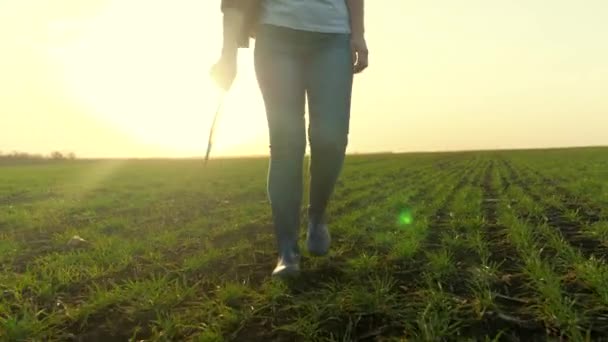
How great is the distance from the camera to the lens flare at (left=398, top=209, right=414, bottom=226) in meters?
6.11

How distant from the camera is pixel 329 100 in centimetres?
346

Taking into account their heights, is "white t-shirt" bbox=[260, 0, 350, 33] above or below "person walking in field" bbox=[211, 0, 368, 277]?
above

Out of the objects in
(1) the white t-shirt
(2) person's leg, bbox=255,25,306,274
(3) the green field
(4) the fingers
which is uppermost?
(1) the white t-shirt

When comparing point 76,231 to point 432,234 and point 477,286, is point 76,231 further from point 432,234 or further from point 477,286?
point 477,286

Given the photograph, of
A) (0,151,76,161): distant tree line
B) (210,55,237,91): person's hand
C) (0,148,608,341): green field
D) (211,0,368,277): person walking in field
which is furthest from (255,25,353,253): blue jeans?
(0,151,76,161): distant tree line

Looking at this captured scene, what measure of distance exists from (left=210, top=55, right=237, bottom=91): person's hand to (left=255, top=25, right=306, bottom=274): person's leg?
17cm

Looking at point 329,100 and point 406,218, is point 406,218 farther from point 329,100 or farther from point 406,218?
point 329,100

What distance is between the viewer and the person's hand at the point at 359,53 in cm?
383

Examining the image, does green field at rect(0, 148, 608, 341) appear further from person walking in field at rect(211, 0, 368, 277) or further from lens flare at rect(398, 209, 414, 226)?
person walking in field at rect(211, 0, 368, 277)

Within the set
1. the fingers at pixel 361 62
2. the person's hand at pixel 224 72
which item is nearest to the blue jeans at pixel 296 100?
the person's hand at pixel 224 72

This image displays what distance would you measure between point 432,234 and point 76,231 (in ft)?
13.2

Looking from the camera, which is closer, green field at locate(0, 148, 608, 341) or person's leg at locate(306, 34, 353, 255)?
green field at locate(0, 148, 608, 341)

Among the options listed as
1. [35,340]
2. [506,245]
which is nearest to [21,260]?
[35,340]

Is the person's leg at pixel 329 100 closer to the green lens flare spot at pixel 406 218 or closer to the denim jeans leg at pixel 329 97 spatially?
the denim jeans leg at pixel 329 97
